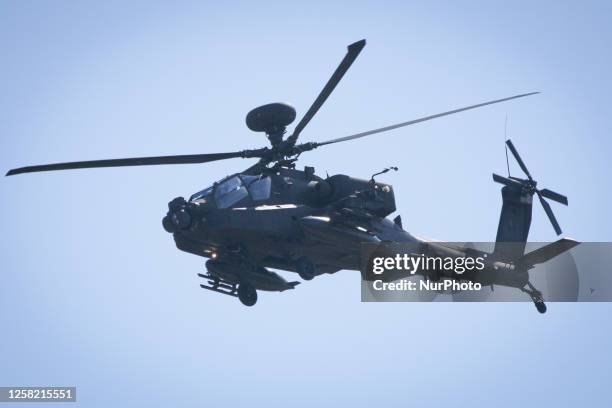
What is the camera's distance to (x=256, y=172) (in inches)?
924

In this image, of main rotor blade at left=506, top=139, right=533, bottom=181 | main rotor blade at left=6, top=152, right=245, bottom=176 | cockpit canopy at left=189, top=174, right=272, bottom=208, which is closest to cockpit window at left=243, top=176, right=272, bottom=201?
cockpit canopy at left=189, top=174, right=272, bottom=208

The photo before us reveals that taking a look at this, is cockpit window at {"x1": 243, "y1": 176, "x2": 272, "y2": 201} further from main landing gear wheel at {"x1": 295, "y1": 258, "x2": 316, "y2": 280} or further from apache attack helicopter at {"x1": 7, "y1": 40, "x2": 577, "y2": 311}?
main landing gear wheel at {"x1": 295, "y1": 258, "x2": 316, "y2": 280}

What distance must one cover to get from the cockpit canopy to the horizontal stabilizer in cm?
933

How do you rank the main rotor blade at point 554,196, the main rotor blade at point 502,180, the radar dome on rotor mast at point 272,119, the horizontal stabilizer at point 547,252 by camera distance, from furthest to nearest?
the main rotor blade at point 502,180 < the main rotor blade at point 554,196 < the horizontal stabilizer at point 547,252 < the radar dome on rotor mast at point 272,119

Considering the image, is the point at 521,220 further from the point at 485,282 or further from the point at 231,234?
the point at 231,234

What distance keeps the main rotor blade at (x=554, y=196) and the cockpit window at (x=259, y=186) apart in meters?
10.0

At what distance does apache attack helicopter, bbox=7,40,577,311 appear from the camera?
70.7 feet

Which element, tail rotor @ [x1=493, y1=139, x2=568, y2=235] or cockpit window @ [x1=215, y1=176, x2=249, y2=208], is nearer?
cockpit window @ [x1=215, y1=176, x2=249, y2=208]

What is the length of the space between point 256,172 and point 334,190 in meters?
2.41

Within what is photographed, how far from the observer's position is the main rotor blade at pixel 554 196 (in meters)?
26.6

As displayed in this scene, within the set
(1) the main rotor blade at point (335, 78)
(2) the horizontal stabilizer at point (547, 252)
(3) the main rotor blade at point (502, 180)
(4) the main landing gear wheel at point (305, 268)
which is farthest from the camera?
(3) the main rotor blade at point (502, 180)

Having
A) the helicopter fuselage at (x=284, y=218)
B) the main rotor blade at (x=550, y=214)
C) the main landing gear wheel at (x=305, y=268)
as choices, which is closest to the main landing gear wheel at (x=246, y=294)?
the helicopter fuselage at (x=284, y=218)

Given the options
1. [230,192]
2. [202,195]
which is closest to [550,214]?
[230,192]

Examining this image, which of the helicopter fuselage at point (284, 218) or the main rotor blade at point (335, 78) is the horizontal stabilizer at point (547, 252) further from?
the main rotor blade at point (335, 78)
